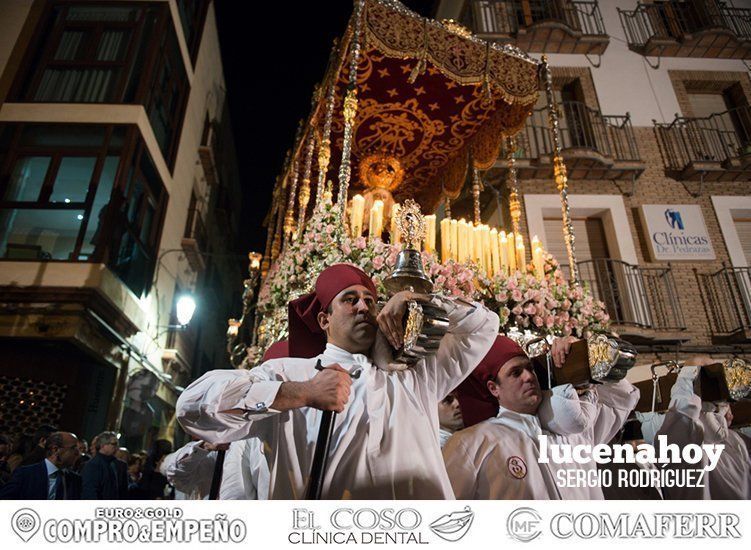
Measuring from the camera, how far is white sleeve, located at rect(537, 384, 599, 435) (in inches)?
78.6

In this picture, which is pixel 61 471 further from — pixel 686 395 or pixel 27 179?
pixel 27 179

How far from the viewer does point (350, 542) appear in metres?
1.78

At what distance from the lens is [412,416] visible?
1.75m

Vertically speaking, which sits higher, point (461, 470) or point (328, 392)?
point (328, 392)

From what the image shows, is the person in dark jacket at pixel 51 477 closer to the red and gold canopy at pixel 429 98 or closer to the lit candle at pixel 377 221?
the lit candle at pixel 377 221

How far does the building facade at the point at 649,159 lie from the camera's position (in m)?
7.96

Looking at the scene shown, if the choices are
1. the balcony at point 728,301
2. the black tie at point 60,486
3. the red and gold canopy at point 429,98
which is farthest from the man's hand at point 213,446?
the balcony at point 728,301

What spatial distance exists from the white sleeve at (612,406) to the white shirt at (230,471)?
1596mm

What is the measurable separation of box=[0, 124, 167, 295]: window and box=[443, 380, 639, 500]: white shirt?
6814 millimetres

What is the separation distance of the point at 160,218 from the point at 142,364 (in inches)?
118

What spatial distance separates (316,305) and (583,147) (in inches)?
319

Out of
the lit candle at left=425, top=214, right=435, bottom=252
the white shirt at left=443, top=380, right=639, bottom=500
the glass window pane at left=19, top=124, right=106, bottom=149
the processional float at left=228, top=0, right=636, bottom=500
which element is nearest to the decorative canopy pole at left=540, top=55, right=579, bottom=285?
the processional float at left=228, top=0, right=636, bottom=500

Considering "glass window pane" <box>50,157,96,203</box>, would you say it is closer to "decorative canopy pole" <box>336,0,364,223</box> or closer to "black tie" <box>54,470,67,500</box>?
"decorative canopy pole" <box>336,0,364,223</box>

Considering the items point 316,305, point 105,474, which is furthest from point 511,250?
point 105,474
